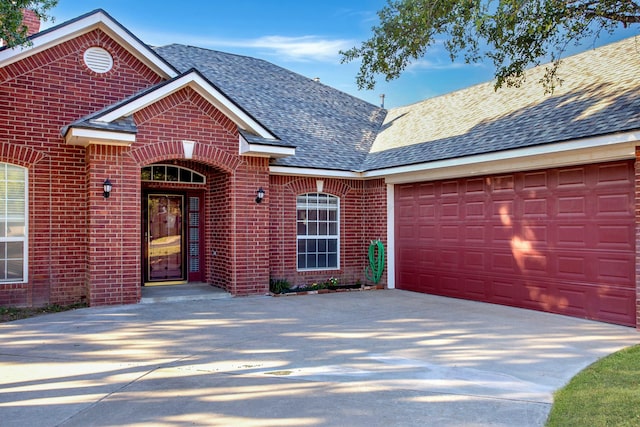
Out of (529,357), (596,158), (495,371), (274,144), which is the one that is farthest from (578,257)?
(274,144)

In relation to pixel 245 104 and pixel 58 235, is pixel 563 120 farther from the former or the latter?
pixel 58 235

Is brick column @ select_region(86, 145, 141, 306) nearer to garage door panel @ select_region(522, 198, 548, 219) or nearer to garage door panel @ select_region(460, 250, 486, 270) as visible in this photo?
garage door panel @ select_region(460, 250, 486, 270)

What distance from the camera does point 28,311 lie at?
9461 millimetres

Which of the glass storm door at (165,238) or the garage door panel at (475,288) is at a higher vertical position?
the glass storm door at (165,238)

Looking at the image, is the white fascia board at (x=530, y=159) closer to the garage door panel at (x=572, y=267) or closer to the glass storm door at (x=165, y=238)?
the garage door panel at (x=572, y=267)

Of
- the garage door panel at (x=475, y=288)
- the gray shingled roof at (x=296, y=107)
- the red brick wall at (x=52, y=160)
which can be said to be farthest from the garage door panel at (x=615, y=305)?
the red brick wall at (x=52, y=160)

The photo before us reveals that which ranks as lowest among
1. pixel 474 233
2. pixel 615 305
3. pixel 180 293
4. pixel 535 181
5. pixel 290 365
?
pixel 290 365

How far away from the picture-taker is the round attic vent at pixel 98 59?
10.6 meters

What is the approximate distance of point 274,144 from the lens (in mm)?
11219

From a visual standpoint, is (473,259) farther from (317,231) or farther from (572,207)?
(317,231)

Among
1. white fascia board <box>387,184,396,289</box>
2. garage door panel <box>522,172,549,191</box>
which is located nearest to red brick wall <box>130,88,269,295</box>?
white fascia board <box>387,184,396,289</box>

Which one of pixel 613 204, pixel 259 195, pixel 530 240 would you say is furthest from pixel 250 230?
pixel 613 204

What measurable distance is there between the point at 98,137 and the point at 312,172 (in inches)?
204

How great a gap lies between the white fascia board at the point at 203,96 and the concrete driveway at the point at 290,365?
3.81 meters
